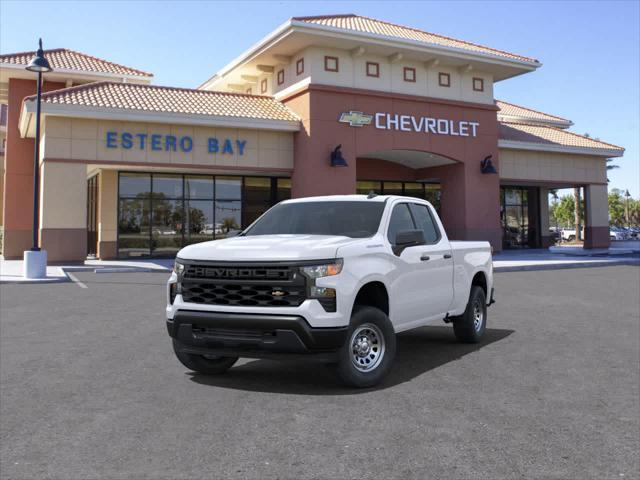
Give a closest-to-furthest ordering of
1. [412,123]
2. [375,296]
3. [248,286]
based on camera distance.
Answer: [248,286]
[375,296]
[412,123]

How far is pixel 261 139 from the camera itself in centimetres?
2558

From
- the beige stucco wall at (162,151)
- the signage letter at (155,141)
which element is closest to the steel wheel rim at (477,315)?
the beige stucco wall at (162,151)

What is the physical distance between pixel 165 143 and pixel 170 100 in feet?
8.08

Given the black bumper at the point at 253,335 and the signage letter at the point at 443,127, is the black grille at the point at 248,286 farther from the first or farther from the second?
the signage letter at the point at 443,127

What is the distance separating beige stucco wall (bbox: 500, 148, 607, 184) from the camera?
3150 cm

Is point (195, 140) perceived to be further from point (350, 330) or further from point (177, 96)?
point (350, 330)

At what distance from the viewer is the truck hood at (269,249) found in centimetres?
554

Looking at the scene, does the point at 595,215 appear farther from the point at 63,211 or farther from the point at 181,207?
the point at 63,211

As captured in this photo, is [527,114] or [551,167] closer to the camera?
[551,167]

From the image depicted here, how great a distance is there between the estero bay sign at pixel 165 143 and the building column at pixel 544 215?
21.8 meters

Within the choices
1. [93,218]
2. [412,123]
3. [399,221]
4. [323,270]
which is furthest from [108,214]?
[323,270]

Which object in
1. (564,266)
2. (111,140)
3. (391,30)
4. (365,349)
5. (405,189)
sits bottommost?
(365,349)

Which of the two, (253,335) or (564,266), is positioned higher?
(564,266)

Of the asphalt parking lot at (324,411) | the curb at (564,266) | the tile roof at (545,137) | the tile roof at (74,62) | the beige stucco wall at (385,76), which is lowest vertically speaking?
the asphalt parking lot at (324,411)
